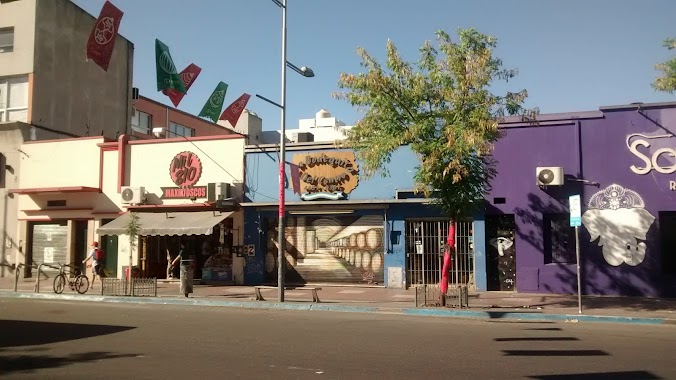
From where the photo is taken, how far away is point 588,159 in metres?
18.8

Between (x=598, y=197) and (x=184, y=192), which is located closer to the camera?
(x=598, y=197)

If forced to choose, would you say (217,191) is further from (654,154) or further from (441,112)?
(654,154)

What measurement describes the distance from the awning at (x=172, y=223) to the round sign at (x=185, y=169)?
53.4 inches

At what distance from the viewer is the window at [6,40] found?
2666 cm

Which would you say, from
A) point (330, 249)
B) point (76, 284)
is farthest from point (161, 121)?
Answer: point (330, 249)

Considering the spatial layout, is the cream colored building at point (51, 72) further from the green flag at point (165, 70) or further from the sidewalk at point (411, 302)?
the sidewalk at point (411, 302)

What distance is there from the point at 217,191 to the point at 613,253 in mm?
14321

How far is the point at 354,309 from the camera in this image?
15.2 metres

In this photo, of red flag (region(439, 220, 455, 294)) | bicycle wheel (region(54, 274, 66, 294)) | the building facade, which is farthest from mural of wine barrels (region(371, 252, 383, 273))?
the building facade

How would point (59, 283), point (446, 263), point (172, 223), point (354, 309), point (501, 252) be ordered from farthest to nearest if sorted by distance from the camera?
point (172, 223), point (501, 252), point (59, 283), point (446, 263), point (354, 309)

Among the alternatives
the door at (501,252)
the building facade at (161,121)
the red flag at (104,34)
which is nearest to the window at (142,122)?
the building facade at (161,121)

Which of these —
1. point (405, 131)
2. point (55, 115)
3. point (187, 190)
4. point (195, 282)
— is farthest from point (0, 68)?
point (405, 131)

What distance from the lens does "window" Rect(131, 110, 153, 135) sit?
37.9m

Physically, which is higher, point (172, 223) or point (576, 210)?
point (576, 210)
